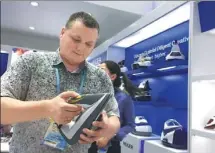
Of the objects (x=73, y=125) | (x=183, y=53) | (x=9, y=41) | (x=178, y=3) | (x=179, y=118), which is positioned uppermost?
(x=9, y=41)

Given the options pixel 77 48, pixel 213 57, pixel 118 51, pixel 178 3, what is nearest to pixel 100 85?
pixel 77 48

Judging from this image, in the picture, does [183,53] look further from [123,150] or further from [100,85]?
[100,85]

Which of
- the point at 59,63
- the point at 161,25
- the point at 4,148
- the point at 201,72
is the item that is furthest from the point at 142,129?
the point at 59,63

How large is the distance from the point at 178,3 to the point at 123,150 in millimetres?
1855

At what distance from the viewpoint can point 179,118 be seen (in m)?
2.54

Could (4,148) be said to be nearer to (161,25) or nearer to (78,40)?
(78,40)

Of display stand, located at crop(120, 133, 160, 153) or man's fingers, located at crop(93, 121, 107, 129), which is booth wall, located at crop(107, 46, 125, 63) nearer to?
display stand, located at crop(120, 133, 160, 153)

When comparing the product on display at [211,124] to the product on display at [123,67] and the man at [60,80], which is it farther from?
the product on display at [123,67]

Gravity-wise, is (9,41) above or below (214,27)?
above

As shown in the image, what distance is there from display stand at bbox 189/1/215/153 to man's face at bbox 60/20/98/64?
120cm

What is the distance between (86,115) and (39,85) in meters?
0.24

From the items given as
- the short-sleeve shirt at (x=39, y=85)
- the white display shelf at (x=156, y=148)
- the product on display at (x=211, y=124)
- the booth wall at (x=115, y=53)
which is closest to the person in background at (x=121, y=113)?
the white display shelf at (x=156, y=148)

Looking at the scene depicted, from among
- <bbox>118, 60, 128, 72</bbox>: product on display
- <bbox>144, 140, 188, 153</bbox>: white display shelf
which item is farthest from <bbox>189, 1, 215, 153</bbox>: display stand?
<bbox>118, 60, 128, 72</bbox>: product on display

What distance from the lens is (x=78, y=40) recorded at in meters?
Result: 0.80
